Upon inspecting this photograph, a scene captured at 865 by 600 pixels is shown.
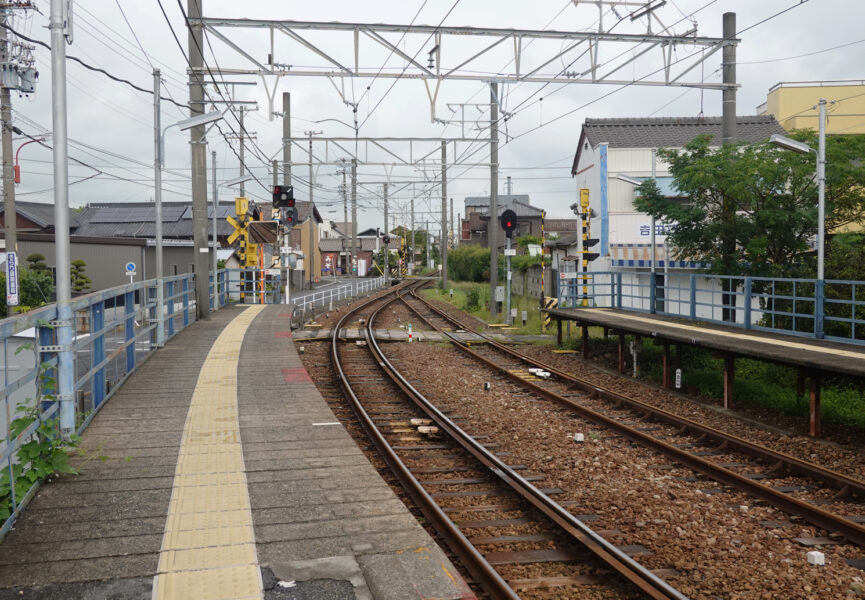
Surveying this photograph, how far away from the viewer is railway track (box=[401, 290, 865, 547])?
632 cm

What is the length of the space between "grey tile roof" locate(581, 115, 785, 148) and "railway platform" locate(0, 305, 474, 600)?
1012 inches

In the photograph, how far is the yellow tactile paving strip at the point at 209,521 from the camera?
4.00 meters

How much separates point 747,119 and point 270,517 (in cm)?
3254

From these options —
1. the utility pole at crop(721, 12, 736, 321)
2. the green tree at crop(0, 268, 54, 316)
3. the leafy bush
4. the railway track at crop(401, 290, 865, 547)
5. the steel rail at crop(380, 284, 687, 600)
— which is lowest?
the railway track at crop(401, 290, 865, 547)

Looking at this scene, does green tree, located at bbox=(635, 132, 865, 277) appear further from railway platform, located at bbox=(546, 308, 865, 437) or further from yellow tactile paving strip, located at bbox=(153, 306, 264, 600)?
yellow tactile paving strip, located at bbox=(153, 306, 264, 600)

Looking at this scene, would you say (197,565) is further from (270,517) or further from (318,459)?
(318,459)

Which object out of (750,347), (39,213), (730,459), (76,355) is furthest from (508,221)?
(39,213)

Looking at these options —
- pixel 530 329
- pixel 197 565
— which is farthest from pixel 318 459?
pixel 530 329

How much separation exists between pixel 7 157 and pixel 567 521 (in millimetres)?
20363

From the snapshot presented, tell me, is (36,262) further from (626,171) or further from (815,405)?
(815,405)

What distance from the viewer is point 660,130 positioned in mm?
32375

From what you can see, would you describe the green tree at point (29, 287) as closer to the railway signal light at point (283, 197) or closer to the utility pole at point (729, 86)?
the railway signal light at point (283, 197)

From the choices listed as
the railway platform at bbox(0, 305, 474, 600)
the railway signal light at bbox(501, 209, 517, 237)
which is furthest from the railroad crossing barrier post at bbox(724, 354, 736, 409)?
the railway signal light at bbox(501, 209, 517, 237)

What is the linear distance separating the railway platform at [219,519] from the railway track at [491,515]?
1.52ft
